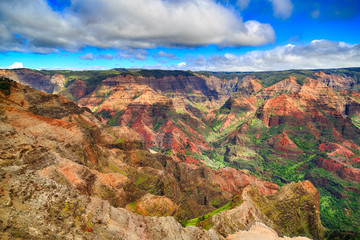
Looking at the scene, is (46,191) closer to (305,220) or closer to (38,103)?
(38,103)

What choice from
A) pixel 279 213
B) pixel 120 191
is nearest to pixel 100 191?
pixel 120 191

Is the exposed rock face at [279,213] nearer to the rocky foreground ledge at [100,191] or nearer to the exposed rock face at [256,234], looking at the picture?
the rocky foreground ledge at [100,191]

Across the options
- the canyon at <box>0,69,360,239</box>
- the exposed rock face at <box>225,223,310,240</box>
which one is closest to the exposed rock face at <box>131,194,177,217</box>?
the canyon at <box>0,69,360,239</box>

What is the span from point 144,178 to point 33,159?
1766 inches

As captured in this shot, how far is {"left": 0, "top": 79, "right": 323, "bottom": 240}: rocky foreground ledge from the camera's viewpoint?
2264 cm

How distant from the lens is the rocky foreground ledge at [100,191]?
2264 centimetres

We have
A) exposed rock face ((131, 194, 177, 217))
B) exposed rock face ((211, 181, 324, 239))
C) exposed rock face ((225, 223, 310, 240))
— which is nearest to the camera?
exposed rock face ((225, 223, 310, 240))

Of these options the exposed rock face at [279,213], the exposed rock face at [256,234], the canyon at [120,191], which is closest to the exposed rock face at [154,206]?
the canyon at [120,191]

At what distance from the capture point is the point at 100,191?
49.1m

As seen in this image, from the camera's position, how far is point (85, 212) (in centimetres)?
2628

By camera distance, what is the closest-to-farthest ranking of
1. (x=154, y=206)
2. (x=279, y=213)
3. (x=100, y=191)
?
(x=100, y=191) < (x=154, y=206) < (x=279, y=213)

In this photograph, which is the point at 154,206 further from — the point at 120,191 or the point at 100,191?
the point at 100,191

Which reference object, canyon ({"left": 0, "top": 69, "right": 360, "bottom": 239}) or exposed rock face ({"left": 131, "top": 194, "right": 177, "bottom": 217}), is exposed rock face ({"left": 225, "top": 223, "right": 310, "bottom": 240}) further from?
exposed rock face ({"left": 131, "top": 194, "right": 177, "bottom": 217})

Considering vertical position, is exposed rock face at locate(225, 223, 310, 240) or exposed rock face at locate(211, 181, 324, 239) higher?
exposed rock face at locate(225, 223, 310, 240)
